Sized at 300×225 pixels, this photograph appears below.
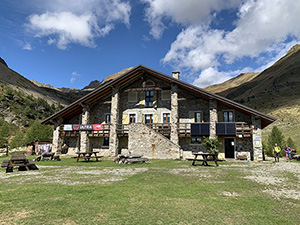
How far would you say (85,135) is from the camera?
25.3 metres

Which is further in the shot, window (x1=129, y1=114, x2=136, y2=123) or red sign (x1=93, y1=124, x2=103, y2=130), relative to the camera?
window (x1=129, y1=114, x2=136, y2=123)

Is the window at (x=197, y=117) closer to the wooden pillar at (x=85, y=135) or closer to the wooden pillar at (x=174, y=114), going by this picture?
the wooden pillar at (x=174, y=114)

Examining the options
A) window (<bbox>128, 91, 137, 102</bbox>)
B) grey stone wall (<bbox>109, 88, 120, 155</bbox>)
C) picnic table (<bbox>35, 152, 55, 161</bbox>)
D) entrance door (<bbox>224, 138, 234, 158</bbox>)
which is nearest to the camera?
picnic table (<bbox>35, 152, 55, 161</bbox>)

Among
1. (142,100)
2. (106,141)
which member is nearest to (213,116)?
(142,100)

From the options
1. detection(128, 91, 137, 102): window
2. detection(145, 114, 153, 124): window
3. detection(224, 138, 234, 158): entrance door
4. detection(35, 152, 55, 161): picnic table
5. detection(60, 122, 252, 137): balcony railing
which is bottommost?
detection(35, 152, 55, 161): picnic table

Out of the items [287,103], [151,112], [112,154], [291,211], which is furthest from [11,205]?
[287,103]

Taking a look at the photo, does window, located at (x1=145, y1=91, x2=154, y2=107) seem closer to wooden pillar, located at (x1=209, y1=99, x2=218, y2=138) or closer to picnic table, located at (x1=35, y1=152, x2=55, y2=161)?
wooden pillar, located at (x1=209, y1=99, x2=218, y2=138)

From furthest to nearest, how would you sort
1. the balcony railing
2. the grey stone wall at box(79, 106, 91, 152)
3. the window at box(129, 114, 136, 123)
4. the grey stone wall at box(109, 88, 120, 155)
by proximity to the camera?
the window at box(129, 114, 136, 123), the grey stone wall at box(79, 106, 91, 152), the grey stone wall at box(109, 88, 120, 155), the balcony railing

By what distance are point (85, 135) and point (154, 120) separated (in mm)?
8624

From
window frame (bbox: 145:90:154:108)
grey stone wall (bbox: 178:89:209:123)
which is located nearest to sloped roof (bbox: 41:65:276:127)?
grey stone wall (bbox: 178:89:209:123)

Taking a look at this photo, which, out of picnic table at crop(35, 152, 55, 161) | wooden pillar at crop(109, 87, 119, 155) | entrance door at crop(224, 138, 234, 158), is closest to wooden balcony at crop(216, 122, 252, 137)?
entrance door at crop(224, 138, 234, 158)

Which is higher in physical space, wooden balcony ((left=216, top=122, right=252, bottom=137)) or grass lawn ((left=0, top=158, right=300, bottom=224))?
wooden balcony ((left=216, top=122, right=252, bottom=137))

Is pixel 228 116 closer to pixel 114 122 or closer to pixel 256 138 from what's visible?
pixel 256 138

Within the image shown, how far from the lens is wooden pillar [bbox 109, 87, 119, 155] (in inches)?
952
